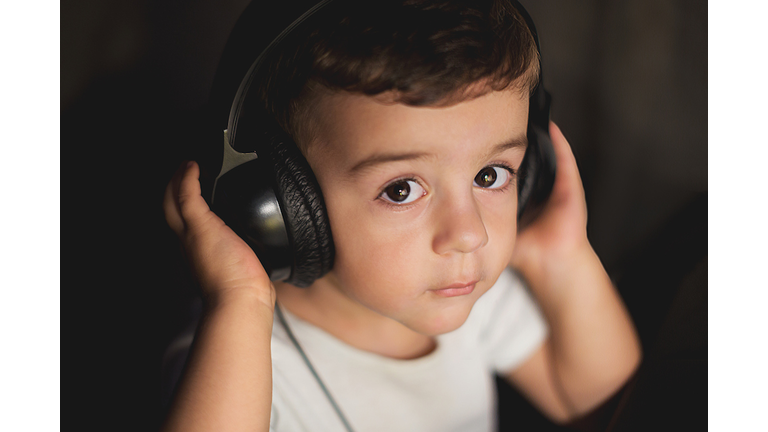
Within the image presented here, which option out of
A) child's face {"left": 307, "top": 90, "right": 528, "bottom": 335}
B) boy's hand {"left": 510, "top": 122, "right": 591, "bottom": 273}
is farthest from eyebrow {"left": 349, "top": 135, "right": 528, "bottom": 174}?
boy's hand {"left": 510, "top": 122, "right": 591, "bottom": 273}

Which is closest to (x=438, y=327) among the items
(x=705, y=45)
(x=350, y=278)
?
(x=350, y=278)

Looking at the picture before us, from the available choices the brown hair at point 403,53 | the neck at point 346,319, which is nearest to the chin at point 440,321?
the neck at point 346,319

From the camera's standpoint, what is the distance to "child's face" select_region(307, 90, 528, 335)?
1.75ft

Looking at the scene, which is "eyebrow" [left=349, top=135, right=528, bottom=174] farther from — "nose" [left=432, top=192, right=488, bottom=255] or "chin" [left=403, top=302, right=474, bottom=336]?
"chin" [left=403, top=302, right=474, bottom=336]

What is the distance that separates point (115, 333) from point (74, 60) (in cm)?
36

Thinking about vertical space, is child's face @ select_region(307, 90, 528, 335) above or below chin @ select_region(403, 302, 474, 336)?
above

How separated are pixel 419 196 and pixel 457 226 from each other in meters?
0.06

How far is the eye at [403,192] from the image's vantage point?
1.91 feet

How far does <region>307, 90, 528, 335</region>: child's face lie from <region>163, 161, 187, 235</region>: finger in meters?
0.20

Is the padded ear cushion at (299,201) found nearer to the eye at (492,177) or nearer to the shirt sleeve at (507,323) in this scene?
the eye at (492,177)

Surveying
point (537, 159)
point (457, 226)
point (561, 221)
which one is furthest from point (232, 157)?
point (561, 221)
